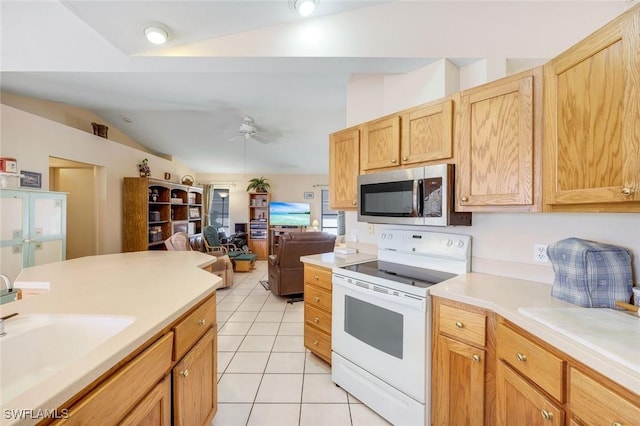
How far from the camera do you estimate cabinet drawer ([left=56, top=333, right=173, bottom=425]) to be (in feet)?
2.24

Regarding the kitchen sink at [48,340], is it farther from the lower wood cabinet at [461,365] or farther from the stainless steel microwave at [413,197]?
the stainless steel microwave at [413,197]

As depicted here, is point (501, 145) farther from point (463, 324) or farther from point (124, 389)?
point (124, 389)

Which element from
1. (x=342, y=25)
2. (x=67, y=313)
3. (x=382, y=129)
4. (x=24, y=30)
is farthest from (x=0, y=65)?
(x=382, y=129)

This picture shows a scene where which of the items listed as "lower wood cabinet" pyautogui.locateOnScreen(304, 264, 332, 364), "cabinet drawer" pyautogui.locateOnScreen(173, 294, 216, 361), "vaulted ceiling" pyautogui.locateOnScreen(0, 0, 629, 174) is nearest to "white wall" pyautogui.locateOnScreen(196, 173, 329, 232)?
"vaulted ceiling" pyautogui.locateOnScreen(0, 0, 629, 174)

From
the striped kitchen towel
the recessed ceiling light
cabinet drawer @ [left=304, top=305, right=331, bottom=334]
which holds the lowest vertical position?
cabinet drawer @ [left=304, top=305, right=331, bottom=334]

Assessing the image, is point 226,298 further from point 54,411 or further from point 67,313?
point 54,411

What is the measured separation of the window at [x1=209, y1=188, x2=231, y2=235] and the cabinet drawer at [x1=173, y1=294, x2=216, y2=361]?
636 cm

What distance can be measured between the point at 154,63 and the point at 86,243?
366cm

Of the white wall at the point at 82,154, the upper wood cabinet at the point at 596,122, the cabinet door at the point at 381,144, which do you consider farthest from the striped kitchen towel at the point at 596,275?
the white wall at the point at 82,154

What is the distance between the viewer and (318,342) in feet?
7.21

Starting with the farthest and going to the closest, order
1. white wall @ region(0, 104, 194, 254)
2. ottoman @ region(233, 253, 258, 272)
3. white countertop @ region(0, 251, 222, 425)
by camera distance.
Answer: ottoman @ region(233, 253, 258, 272) < white wall @ region(0, 104, 194, 254) < white countertop @ region(0, 251, 222, 425)

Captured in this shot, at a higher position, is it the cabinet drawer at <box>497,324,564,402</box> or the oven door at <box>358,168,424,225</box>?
the oven door at <box>358,168,424,225</box>

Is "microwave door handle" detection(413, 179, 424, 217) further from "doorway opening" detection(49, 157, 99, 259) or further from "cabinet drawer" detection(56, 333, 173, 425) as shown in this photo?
"doorway opening" detection(49, 157, 99, 259)

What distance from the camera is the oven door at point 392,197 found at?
1763mm
